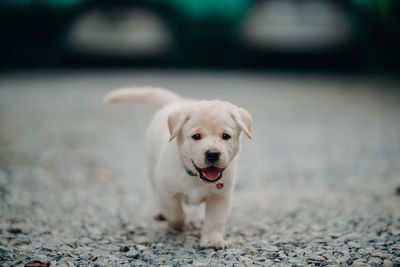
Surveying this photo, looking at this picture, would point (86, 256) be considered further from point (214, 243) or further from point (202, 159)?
point (202, 159)

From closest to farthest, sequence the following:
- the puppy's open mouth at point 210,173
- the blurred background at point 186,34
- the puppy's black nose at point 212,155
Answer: the puppy's black nose at point 212,155
the puppy's open mouth at point 210,173
the blurred background at point 186,34

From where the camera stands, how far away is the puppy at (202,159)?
8.57ft

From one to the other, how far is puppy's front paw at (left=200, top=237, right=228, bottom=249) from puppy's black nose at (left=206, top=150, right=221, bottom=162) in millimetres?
657

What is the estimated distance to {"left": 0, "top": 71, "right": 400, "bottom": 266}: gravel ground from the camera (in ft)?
9.12

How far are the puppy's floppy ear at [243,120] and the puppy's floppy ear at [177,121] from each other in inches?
12.1

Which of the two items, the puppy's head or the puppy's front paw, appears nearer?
the puppy's head

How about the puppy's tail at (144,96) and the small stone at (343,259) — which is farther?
the puppy's tail at (144,96)

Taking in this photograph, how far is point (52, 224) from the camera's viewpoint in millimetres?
3266

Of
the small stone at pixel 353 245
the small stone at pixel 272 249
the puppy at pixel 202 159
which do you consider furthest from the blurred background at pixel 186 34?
the small stone at pixel 272 249

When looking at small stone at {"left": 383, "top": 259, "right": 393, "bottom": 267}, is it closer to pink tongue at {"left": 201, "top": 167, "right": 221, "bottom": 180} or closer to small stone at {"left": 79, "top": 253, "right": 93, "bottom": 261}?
pink tongue at {"left": 201, "top": 167, "right": 221, "bottom": 180}

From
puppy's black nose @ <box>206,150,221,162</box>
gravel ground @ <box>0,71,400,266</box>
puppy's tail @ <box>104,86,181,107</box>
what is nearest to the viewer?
puppy's black nose @ <box>206,150,221,162</box>

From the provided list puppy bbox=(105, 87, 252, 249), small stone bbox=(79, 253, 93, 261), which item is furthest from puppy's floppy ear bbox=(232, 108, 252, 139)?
small stone bbox=(79, 253, 93, 261)

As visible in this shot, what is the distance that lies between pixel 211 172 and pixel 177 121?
1.32 ft

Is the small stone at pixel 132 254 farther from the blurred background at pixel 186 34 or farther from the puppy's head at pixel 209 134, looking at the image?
the blurred background at pixel 186 34
